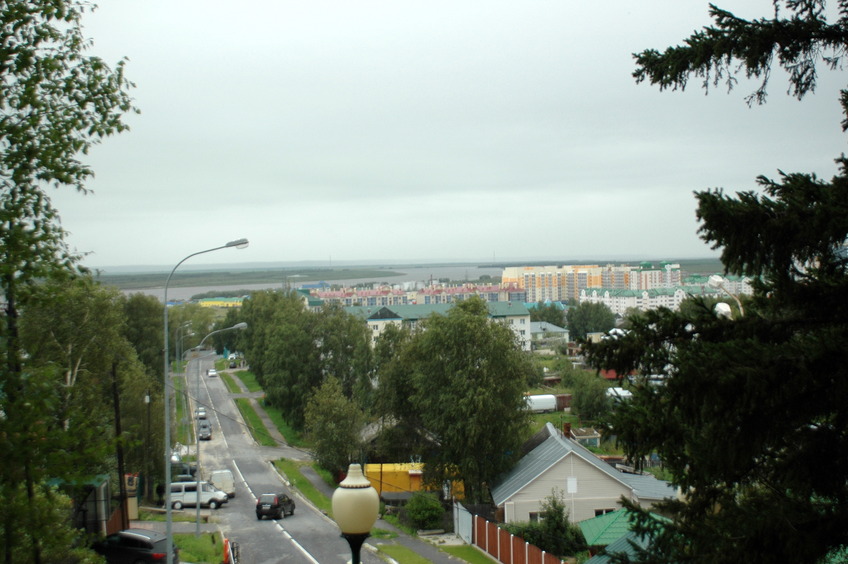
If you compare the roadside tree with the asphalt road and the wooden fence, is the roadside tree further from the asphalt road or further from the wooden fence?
the asphalt road

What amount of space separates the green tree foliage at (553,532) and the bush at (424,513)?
4.79 m

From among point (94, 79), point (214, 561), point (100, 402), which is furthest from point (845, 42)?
point (100, 402)

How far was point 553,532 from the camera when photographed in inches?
890

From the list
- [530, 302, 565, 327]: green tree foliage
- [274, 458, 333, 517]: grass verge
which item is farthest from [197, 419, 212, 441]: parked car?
[530, 302, 565, 327]: green tree foliage

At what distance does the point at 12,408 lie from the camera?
6070mm

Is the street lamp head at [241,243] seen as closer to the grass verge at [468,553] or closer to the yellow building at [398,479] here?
the grass verge at [468,553]

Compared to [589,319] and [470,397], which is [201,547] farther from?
[589,319]

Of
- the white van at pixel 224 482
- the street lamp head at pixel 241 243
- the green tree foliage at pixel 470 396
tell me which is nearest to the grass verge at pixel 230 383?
the white van at pixel 224 482

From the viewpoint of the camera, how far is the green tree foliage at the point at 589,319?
127562 millimetres

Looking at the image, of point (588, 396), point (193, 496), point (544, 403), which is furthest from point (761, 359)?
point (544, 403)

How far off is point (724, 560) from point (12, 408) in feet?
17.4

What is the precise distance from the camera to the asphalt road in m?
22.4

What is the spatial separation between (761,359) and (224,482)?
100ft

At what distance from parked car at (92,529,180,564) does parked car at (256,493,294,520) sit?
10.3m
